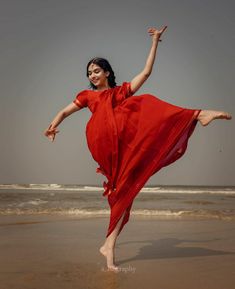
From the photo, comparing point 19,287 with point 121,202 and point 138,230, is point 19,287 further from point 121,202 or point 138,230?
point 138,230

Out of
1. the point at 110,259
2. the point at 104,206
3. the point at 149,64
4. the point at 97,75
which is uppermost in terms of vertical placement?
the point at 149,64

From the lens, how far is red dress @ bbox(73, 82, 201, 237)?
3080mm

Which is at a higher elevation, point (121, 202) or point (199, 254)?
point (121, 202)

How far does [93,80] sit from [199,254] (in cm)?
195

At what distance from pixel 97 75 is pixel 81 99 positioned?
27 centimetres

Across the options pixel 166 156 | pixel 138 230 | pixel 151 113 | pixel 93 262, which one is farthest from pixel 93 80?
pixel 138 230

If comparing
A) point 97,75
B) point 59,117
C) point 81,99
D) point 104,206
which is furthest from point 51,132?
point 104,206

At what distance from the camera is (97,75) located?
350 cm

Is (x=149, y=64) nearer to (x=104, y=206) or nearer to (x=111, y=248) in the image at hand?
(x=111, y=248)

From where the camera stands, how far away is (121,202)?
10.2 ft

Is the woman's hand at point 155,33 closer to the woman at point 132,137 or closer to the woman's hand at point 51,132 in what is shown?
the woman at point 132,137

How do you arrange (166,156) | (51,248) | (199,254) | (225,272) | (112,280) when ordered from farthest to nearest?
(51,248), (199,254), (166,156), (225,272), (112,280)

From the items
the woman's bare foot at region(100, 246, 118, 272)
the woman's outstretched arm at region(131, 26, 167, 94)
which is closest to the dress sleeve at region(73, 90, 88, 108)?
the woman's outstretched arm at region(131, 26, 167, 94)

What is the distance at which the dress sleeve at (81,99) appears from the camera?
344 cm
